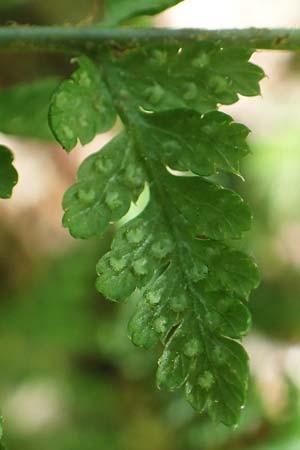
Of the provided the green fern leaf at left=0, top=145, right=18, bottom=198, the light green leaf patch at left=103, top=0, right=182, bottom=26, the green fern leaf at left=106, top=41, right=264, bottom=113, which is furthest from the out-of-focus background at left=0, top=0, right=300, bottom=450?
the green fern leaf at left=0, top=145, right=18, bottom=198

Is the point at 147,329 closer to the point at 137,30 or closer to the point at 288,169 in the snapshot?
the point at 137,30

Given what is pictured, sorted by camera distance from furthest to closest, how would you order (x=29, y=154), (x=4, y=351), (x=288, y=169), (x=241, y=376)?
(x=29, y=154)
(x=288, y=169)
(x=4, y=351)
(x=241, y=376)

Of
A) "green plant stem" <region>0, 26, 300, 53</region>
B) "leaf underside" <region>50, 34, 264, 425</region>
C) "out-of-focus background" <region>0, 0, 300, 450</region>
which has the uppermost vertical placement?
"green plant stem" <region>0, 26, 300, 53</region>

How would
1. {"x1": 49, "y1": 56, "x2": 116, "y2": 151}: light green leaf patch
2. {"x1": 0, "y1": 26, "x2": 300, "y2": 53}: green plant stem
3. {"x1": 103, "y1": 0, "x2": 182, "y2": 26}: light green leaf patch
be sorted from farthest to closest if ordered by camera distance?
{"x1": 103, "y1": 0, "x2": 182, "y2": 26}: light green leaf patch < {"x1": 0, "y1": 26, "x2": 300, "y2": 53}: green plant stem < {"x1": 49, "y1": 56, "x2": 116, "y2": 151}: light green leaf patch

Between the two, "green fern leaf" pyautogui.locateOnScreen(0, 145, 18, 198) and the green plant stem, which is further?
the green plant stem

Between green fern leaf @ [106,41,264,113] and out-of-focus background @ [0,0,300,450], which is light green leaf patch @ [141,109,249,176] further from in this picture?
out-of-focus background @ [0,0,300,450]

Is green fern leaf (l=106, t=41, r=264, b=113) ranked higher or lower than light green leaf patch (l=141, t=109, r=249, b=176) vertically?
higher

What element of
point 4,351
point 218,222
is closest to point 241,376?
point 218,222

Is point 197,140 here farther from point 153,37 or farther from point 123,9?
point 123,9
